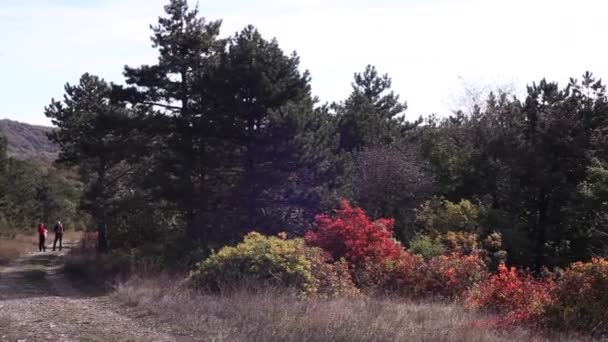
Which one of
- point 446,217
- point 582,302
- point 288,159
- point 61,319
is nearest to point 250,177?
point 288,159

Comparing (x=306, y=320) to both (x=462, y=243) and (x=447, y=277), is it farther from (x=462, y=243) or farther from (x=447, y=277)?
(x=462, y=243)

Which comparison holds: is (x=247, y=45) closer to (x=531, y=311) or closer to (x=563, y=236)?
(x=531, y=311)

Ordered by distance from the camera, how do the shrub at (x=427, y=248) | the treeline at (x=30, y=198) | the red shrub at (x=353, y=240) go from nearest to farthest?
the red shrub at (x=353, y=240), the shrub at (x=427, y=248), the treeline at (x=30, y=198)

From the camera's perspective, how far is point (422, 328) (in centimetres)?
1011

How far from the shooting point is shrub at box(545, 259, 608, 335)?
11438 millimetres

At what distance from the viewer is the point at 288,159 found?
2525 centimetres

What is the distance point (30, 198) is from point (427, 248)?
1681 inches

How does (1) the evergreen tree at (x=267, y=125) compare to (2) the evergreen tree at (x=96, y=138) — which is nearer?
(1) the evergreen tree at (x=267, y=125)

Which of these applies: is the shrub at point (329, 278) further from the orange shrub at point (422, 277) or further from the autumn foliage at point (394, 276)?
the orange shrub at point (422, 277)

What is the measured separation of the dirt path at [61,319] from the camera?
1114 centimetres

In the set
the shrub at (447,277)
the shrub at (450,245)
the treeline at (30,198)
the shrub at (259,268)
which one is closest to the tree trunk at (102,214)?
the treeline at (30,198)

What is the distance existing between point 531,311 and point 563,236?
26.4m

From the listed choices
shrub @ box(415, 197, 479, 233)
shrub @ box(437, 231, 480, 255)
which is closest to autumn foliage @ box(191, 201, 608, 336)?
shrub @ box(437, 231, 480, 255)

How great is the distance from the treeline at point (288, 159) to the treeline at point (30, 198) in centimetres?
932
